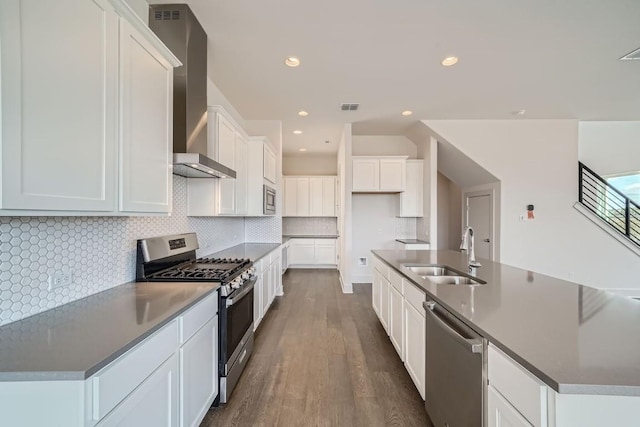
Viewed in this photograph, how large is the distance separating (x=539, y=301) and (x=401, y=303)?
1.04 metres

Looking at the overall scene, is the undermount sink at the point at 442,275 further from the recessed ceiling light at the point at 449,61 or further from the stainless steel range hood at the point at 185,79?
the recessed ceiling light at the point at 449,61

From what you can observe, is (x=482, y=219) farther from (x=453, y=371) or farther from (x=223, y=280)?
(x=223, y=280)

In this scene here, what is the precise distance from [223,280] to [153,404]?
820 millimetres

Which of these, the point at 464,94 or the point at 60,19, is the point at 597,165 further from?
the point at 60,19

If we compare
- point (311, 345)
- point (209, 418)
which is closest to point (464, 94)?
point (311, 345)

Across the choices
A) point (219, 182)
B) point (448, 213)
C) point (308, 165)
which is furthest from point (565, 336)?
point (308, 165)

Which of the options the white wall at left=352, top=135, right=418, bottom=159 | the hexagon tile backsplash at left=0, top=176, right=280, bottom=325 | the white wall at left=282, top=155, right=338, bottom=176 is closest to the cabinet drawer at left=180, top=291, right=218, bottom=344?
the hexagon tile backsplash at left=0, top=176, right=280, bottom=325

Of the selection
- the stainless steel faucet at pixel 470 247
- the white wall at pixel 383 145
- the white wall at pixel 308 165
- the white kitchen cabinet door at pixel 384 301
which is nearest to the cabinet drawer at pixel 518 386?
the stainless steel faucet at pixel 470 247

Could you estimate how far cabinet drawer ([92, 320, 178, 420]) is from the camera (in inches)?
34.5

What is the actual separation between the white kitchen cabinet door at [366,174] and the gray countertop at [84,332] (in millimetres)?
4129

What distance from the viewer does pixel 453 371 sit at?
4.49 feet

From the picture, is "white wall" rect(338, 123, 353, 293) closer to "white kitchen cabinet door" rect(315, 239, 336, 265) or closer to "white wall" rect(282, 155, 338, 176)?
"white kitchen cabinet door" rect(315, 239, 336, 265)

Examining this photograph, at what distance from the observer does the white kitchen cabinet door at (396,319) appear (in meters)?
2.31

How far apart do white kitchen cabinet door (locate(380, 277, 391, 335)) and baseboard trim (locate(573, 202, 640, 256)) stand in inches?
166
